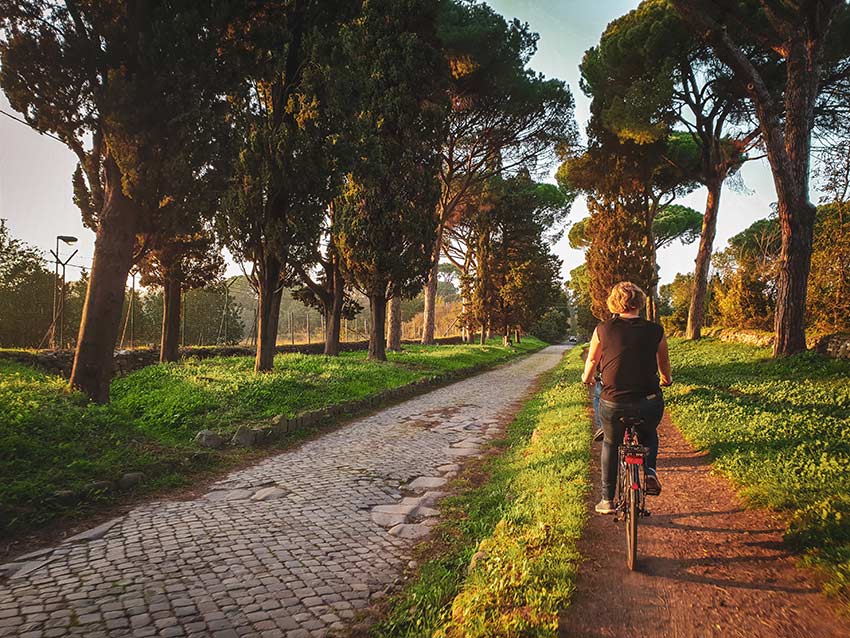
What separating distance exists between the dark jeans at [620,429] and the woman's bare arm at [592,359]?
11.7 inches

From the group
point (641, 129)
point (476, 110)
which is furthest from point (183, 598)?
point (476, 110)

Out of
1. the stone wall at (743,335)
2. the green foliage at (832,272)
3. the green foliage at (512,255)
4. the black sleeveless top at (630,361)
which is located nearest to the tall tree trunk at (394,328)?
the green foliage at (512,255)

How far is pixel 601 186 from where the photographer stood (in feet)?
72.6

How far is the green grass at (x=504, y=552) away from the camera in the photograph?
2512 mm

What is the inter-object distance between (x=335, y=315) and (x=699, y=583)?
49.5 feet

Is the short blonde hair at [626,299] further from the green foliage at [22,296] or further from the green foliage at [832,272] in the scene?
the green foliage at [22,296]

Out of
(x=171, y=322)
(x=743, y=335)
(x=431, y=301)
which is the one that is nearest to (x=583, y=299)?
(x=431, y=301)

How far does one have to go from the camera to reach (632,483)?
315 cm

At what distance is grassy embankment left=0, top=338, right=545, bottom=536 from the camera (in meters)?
4.57

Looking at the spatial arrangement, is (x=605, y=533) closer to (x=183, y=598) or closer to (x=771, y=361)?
(x=183, y=598)

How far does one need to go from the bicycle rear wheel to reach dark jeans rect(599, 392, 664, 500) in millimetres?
260

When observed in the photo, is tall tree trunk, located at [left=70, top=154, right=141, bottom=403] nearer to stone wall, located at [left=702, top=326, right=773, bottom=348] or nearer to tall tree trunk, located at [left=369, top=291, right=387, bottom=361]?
tall tree trunk, located at [left=369, top=291, right=387, bottom=361]

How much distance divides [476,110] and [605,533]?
20915mm

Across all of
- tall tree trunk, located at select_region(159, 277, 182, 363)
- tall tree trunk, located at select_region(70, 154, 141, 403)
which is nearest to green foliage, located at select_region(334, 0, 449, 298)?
tall tree trunk, located at select_region(159, 277, 182, 363)
